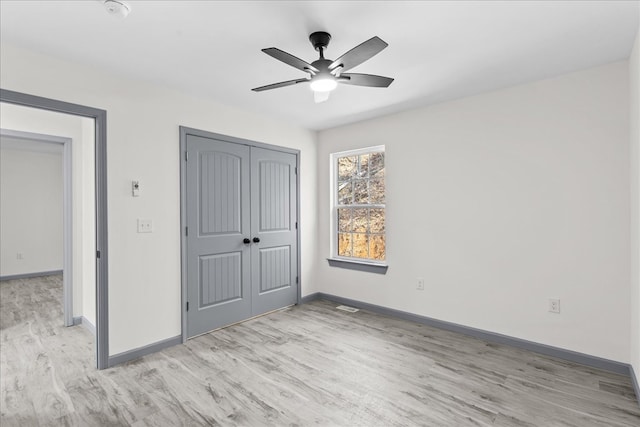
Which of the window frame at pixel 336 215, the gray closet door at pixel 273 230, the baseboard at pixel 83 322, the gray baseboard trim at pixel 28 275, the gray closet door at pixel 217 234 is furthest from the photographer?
the gray baseboard trim at pixel 28 275

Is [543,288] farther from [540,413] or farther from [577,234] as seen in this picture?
[540,413]

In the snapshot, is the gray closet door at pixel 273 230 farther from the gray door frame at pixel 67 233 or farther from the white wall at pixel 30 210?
the white wall at pixel 30 210

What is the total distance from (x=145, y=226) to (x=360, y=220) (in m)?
2.65

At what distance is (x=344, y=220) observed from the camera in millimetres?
4621

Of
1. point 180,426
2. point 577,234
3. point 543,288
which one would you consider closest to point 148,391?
point 180,426

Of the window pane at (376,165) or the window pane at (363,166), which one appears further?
the window pane at (363,166)

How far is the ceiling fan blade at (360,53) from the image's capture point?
1775mm

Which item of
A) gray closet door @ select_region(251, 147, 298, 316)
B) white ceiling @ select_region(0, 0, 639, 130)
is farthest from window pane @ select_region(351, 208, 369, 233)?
white ceiling @ select_region(0, 0, 639, 130)

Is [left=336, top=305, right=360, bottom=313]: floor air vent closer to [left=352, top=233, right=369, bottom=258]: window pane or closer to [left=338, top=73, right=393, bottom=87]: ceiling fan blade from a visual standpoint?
[left=352, top=233, right=369, bottom=258]: window pane

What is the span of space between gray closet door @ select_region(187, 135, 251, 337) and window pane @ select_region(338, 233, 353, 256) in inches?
55.5

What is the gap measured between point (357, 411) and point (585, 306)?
218 cm

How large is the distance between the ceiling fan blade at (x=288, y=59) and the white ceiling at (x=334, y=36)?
28 cm

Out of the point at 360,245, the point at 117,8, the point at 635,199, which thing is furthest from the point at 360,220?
the point at 117,8

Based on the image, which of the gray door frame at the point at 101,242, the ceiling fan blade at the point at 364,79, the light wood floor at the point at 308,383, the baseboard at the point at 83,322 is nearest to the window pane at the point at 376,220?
the light wood floor at the point at 308,383
